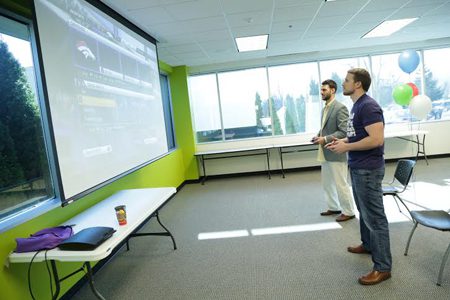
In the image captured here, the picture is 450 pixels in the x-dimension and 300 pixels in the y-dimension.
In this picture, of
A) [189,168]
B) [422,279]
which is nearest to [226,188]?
A: [189,168]

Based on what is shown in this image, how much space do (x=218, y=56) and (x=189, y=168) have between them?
248 cm

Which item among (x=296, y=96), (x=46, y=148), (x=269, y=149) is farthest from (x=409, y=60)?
(x=46, y=148)

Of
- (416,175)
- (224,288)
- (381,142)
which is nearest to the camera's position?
(381,142)

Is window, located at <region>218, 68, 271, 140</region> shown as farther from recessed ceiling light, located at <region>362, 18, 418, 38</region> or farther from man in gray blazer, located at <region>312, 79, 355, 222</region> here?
man in gray blazer, located at <region>312, 79, 355, 222</region>

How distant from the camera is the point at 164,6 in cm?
298

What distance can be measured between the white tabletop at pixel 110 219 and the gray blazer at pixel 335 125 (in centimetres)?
183

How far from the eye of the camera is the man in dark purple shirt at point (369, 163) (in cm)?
200

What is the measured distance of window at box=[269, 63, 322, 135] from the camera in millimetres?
6484

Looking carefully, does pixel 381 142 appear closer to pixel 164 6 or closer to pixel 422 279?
pixel 422 279

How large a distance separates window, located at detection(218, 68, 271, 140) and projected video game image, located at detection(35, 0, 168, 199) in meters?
3.29

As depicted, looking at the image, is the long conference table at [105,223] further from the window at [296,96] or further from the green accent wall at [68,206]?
the window at [296,96]

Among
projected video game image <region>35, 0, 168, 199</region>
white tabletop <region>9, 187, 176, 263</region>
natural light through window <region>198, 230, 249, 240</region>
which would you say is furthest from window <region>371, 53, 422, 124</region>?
white tabletop <region>9, 187, 176, 263</region>

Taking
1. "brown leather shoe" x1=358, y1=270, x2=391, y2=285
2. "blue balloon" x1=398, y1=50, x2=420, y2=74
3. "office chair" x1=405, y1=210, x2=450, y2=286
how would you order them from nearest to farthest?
"office chair" x1=405, y1=210, x2=450, y2=286 < "brown leather shoe" x1=358, y1=270, x2=391, y2=285 < "blue balloon" x1=398, y1=50, x2=420, y2=74

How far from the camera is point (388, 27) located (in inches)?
187
